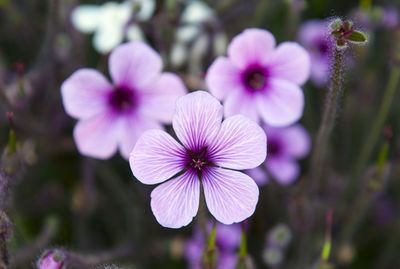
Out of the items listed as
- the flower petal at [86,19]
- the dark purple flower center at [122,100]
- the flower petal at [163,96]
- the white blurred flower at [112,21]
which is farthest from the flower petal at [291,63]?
the flower petal at [86,19]

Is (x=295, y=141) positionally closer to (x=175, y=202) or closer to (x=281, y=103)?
(x=281, y=103)

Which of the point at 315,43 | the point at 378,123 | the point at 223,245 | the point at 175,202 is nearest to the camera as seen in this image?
the point at 175,202

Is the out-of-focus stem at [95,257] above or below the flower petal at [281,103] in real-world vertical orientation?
below

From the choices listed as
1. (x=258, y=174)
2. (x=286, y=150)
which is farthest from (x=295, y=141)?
(x=258, y=174)

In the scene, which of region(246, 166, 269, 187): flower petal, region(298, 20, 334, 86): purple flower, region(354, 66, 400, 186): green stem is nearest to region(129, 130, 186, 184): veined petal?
region(246, 166, 269, 187): flower petal

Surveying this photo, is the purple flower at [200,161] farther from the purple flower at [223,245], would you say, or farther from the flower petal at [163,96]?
the purple flower at [223,245]

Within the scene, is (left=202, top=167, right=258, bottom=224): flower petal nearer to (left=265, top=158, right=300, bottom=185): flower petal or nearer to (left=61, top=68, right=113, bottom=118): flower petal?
(left=61, top=68, right=113, bottom=118): flower petal
